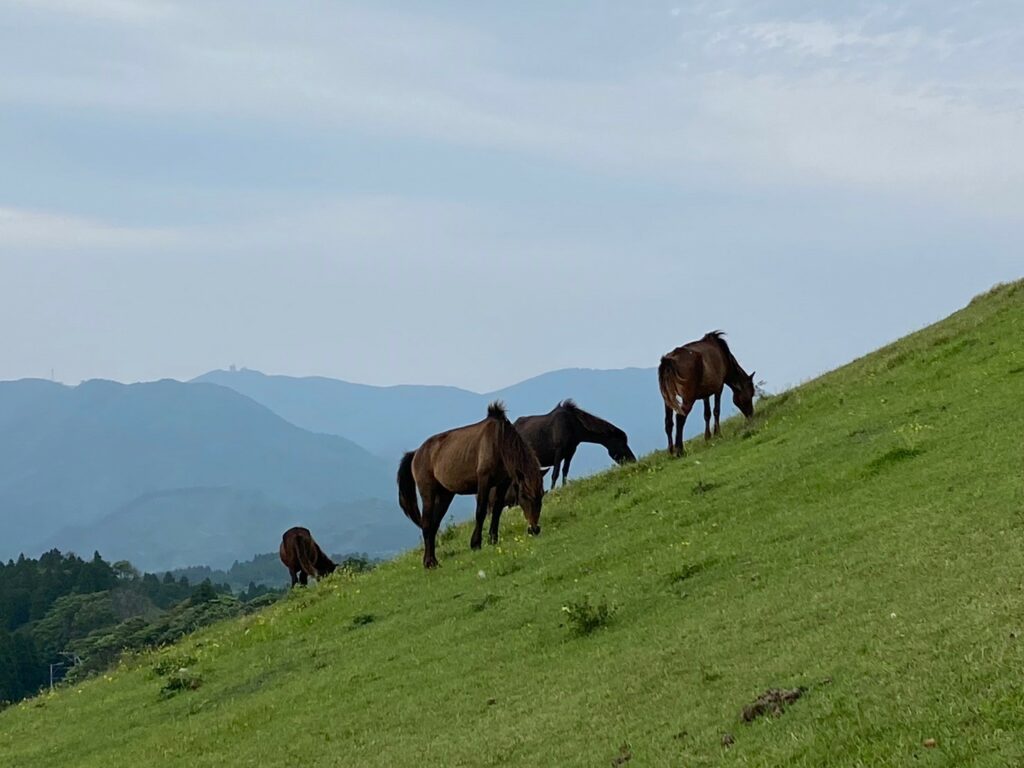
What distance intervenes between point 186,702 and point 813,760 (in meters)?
12.0

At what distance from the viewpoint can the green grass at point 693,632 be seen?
24.3ft

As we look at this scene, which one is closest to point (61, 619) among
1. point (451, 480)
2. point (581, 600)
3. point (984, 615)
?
point (451, 480)

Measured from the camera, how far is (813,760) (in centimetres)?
645

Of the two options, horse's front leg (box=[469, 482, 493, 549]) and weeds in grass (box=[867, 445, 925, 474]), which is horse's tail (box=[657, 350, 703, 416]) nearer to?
horse's front leg (box=[469, 482, 493, 549])

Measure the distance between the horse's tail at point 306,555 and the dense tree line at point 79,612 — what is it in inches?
505

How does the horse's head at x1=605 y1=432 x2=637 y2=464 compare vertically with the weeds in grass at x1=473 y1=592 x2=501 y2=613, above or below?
above

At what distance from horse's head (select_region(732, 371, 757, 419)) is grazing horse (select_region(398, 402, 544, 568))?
6.79m

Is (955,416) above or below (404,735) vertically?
above

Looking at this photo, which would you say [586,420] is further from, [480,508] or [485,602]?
[485,602]

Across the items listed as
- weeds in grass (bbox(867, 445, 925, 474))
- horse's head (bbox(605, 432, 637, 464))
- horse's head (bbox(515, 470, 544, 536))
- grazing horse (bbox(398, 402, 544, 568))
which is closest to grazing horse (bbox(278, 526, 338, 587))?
horse's head (bbox(605, 432, 637, 464))

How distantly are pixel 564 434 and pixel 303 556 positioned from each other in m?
9.88

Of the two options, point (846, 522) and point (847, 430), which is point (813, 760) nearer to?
point (846, 522)

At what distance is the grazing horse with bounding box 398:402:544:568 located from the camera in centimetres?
1934

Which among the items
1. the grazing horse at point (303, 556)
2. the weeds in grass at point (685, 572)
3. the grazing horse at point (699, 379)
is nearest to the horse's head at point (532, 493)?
the grazing horse at point (699, 379)
